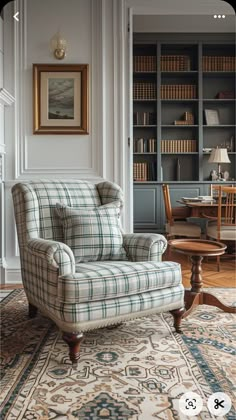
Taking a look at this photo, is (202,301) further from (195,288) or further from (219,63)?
(219,63)

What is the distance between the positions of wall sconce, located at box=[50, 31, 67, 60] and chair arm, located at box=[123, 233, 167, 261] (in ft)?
6.64

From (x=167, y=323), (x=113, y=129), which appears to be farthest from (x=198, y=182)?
(x=167, y=323)

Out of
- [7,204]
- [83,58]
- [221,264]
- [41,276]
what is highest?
[83,58]

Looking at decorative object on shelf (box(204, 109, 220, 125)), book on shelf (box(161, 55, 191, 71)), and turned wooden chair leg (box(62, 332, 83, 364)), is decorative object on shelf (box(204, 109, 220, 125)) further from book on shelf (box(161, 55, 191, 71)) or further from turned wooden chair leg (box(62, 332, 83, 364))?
turned wooden chair leg (box(62, 332, 83, 364))

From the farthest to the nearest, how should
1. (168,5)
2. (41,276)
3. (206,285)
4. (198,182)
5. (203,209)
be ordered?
(198,182) < (203,209) < (168,5) < (206,285) < (41,276)

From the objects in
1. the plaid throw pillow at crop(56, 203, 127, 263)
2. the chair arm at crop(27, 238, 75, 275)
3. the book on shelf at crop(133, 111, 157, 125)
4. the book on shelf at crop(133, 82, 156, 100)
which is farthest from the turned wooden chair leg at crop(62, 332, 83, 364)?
the book on shelf at crop(133, 82, 156, 100)

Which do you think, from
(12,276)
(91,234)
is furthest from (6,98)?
(91,234)

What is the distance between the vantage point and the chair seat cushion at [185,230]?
4520 mm

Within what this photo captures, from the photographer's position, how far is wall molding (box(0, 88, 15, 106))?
129 inches

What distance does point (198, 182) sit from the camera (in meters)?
5.80

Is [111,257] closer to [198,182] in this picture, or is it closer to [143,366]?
[143,366]

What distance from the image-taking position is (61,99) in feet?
12.0

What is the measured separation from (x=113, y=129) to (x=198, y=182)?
8.13 ft

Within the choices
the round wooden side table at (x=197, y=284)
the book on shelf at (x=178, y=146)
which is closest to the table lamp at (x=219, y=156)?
the book on shelf at (x=178, y=146)
